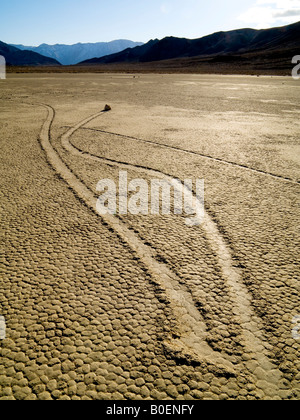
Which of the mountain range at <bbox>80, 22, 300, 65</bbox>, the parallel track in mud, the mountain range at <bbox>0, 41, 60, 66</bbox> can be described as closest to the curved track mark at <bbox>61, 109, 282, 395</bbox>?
the parallel track in mud

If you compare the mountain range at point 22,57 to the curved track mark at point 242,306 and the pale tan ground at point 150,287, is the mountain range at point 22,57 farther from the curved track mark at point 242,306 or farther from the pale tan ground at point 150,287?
the curved track mark at point 242,306

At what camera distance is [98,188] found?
126 inches

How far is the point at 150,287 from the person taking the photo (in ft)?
5.96

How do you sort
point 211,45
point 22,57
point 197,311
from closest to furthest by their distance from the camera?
point 197,311, point 211,45, point 22,57

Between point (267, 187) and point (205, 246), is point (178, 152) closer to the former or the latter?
point (267, 187)

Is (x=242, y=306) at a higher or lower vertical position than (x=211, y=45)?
lower

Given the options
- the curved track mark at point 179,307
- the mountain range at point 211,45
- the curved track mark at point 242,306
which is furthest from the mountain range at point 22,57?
the curved track mark at point 242,306

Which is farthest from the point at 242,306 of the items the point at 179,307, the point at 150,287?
the point at 150,287

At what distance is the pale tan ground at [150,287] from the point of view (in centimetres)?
132

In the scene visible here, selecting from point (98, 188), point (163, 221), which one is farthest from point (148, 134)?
point (163, 221)

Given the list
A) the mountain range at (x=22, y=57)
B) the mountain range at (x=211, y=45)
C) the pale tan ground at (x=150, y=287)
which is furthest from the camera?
the mountain range at (x=22, y=57)

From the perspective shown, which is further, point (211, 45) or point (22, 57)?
point (22, 57)

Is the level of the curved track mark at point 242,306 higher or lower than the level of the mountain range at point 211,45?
lower

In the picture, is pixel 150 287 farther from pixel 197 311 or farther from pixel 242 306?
pixel 242 306
